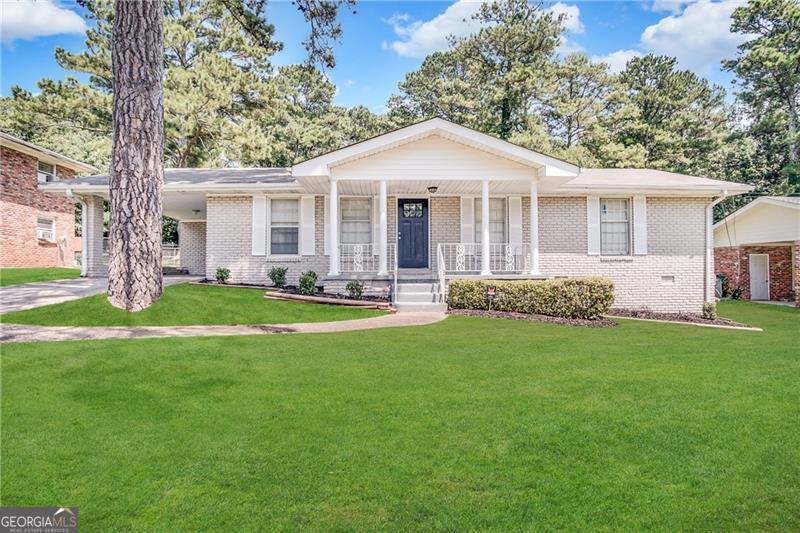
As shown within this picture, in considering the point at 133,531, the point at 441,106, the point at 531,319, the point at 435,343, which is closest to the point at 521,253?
the point at 531,319

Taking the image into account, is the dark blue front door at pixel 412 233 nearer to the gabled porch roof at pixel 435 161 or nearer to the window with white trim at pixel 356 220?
the window with white trim at pixel 356 220

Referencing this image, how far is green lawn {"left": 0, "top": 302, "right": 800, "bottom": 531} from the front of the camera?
2527mm

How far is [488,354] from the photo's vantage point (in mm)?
6207

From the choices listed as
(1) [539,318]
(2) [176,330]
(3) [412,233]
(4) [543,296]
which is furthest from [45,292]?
(4) [543,296]

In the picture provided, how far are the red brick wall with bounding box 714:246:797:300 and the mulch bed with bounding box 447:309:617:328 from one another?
1412cm

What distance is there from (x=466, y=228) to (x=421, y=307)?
12.8 feet

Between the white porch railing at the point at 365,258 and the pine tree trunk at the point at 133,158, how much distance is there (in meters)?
5.85

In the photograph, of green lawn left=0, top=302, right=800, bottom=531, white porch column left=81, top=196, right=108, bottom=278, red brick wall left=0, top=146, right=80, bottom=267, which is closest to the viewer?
green lawn left=0, top=302, right=800, bottom=531

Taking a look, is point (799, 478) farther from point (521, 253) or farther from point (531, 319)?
point (521, 253)

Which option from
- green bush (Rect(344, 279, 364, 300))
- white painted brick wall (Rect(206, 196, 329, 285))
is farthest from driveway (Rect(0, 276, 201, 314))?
green bush (Rect(344, 279, 364, 300))

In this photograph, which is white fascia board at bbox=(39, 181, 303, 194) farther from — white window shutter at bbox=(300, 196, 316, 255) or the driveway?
the driveway

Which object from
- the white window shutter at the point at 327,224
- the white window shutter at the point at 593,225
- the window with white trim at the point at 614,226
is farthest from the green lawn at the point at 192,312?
the window with white trim at the point at 614,226

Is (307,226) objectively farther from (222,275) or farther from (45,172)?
(45,172)

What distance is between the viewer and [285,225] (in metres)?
13.9
